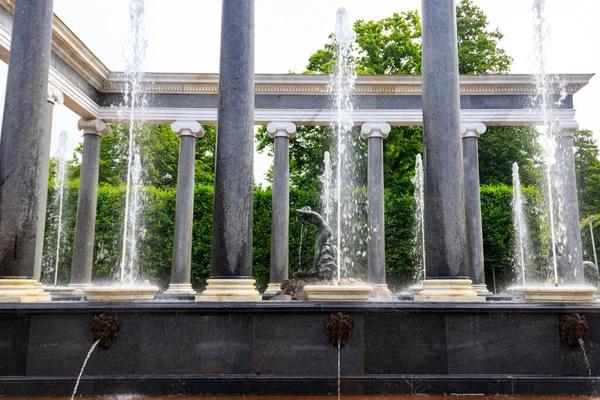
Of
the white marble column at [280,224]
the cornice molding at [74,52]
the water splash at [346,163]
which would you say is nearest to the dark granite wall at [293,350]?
the water splash at [346,163]

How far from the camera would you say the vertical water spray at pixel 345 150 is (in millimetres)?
35781

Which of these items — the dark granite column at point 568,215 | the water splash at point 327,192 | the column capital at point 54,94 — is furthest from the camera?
the water splash at point 327,192

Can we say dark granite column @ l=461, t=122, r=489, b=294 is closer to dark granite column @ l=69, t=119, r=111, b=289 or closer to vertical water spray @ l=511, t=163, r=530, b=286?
vertical water spray @ l=511, t=163, r=530, b=286

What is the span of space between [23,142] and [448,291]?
51.1ft

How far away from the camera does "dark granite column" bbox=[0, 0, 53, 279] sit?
16.9 m

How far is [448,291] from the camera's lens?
17.0m

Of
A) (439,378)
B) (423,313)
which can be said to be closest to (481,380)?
(439,378)

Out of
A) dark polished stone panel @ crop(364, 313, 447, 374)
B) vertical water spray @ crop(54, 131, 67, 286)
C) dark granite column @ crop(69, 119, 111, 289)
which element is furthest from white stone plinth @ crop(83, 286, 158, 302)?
vertical water spray @ crop(54, 131, 67, 286)

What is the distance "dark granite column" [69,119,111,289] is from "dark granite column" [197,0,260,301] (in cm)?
2294

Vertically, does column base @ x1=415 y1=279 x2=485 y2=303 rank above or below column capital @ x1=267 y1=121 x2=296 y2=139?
below

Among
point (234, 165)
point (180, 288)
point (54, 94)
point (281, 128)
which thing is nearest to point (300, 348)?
point (234, 165)

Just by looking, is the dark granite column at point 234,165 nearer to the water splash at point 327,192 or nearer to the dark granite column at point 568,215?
the dark granite column at point 568,215

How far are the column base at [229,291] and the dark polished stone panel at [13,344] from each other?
5388mm

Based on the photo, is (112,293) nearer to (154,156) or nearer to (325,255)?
(325,255)
